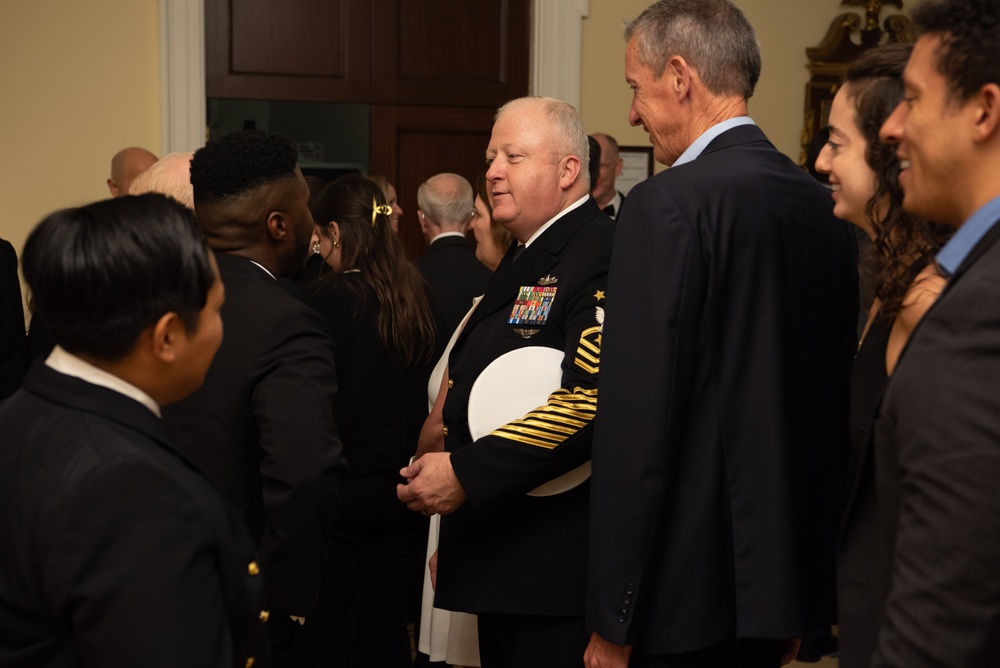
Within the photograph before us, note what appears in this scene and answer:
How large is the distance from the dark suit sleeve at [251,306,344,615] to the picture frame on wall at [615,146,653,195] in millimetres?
3973

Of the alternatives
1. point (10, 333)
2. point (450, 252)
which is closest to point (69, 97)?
point (10, 333)

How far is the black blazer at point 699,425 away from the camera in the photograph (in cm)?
169

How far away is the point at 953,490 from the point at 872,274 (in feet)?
1.91

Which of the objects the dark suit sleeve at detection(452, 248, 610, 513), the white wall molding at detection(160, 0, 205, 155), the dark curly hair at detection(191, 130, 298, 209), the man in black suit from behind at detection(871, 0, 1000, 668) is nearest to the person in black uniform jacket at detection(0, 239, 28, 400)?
the white wall molding at detection(160, 0, 205, 155)

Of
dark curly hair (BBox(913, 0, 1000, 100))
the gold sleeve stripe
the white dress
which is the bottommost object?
the white dress

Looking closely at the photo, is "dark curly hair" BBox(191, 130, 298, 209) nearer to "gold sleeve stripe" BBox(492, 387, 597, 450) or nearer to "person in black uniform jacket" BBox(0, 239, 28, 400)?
"gold sleeve stripe" BBox(492, 387, 597, 450)

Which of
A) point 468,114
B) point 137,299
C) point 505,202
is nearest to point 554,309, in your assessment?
point 505,202

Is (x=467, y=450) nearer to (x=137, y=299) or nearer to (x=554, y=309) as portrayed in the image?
(x=554, y=309)

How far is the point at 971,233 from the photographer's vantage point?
1.09 metres

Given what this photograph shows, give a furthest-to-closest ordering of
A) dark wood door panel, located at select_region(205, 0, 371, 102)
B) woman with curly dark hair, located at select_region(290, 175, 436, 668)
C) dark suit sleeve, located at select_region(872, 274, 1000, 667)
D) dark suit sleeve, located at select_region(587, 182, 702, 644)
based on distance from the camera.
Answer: dark wood door panel, located at select_region(205, 0, 371, 102), woman with curly dark hair, located at select_region(290, 175, 436, 668), dark suit sleeve, located at select_region(587, 182, 702, 644), dark suit sleeve, located at select_region(872, 274, 1000, 667)

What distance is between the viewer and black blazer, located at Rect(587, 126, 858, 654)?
5.55ft

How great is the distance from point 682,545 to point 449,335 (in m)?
1.78

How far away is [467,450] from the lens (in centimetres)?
206

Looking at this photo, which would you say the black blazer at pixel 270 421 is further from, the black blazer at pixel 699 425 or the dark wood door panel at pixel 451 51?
the dark wood door panel at pixel 451 51
